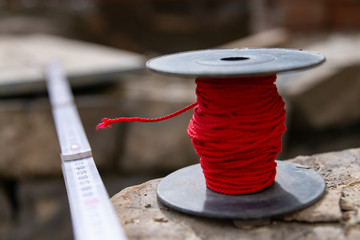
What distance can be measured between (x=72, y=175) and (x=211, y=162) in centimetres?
38

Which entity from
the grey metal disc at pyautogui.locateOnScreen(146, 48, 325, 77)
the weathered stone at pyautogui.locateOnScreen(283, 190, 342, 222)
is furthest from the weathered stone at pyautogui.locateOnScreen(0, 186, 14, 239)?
the weathered stone at pyautogui.locateOnScreen(283, 190, 342, 222)

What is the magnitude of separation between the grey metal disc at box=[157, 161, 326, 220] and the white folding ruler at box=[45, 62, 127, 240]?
0.19 metres

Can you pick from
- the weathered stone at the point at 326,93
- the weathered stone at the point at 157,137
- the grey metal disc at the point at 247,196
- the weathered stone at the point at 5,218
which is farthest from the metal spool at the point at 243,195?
the weathered stone at the point at 5,218

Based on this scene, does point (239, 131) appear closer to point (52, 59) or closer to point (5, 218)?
point (5, 218)

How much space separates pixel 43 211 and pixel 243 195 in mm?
2601

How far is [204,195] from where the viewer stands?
1223 mm

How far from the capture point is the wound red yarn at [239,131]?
1185mm

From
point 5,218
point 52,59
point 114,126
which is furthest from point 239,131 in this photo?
point 52,59

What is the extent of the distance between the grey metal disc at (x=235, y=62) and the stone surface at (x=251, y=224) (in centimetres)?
35

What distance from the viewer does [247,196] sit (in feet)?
3.96

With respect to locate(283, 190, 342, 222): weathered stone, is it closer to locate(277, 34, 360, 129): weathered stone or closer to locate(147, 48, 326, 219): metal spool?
locate(147, 48, 326, 219): metal spool

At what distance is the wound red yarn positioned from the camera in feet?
3.89

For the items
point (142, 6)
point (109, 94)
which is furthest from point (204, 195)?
point (142, 6)

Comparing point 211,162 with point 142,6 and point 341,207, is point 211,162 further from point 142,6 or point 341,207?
point 142,6
